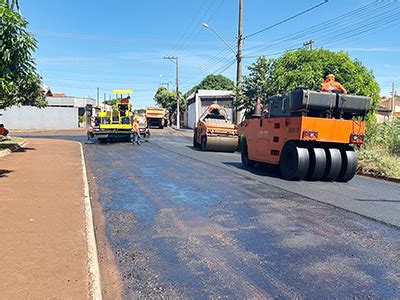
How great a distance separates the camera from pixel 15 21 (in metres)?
8.02

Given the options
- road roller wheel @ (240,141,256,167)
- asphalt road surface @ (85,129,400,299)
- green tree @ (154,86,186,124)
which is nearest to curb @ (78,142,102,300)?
asphalt road surface @ (85,129,400,299)

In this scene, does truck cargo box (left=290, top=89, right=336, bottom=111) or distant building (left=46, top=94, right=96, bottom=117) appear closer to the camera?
truck cargo box (left=290, top=89, right=336, bottom=111)

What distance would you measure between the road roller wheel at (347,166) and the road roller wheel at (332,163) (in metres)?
0.17

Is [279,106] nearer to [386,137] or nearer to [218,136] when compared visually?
[386,137]

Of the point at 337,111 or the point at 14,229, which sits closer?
the point at 14,229

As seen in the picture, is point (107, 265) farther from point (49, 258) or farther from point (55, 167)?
point (55, 167)

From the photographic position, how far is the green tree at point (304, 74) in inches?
794

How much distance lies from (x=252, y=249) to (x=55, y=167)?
333 inches

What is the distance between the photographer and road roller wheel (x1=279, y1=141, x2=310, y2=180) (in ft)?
32.2

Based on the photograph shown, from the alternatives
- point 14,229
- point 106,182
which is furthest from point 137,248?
point 106,182

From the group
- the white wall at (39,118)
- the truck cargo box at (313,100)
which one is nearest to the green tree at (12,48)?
the truck cargo box at (313,100)

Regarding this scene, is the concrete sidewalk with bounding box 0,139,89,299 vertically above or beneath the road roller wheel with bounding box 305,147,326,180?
beneath

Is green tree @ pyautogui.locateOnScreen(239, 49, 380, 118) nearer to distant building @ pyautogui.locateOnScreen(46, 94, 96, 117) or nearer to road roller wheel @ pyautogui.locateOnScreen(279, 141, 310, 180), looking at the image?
road roller wheel @ pyautogui.locateOnScreen(279, 141, 310, 180)

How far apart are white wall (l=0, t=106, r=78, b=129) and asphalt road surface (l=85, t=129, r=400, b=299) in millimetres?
38777
